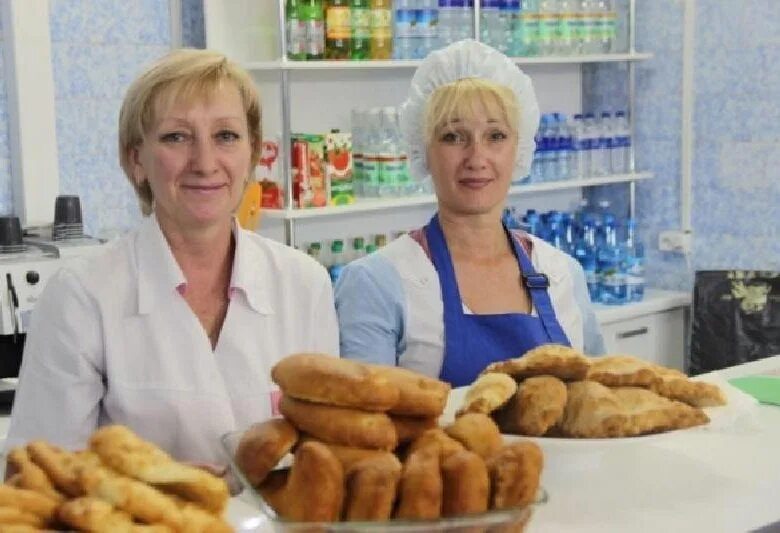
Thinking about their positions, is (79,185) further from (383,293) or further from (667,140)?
(667,140)

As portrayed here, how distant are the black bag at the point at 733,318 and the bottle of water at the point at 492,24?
1.02m

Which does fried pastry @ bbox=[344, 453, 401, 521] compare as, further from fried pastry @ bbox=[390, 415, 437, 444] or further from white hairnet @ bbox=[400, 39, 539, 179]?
white hairnet @ bbox=[400, 39, 539, 179]

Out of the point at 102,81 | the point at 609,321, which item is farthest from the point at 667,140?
the point at 102,81

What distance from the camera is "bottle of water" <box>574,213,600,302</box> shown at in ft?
14.3

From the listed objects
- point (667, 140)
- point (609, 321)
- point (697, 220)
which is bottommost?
point (609, 321)

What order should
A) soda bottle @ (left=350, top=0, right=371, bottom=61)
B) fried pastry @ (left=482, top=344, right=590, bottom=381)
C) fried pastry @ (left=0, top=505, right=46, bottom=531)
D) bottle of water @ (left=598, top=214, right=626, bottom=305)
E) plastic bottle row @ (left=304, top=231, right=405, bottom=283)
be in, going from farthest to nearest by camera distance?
bottle of water @ (left=598, top=214, right=626, bottom=305), plastic bottle row @ (left=304, top=231, right=405, bottom=283), soda bottle @ (left=350, top=0, right=371, bottom=61), fried pastry @ (left=482, top=344, right=590, bottom=381), fried pastry @ (left=0, top=505, right=46, bottom=531)

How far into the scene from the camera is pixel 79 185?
3332mm

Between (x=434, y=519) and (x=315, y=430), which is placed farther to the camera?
(x=315, y=430)

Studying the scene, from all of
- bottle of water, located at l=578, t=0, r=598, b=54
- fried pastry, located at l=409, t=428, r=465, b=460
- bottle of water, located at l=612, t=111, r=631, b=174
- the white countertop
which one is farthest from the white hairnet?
bottle of water, located at l=612, t=111, r=631, b=174

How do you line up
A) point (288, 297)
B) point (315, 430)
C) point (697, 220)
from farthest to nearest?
point (697, 220) → point (288, 297) → point (315, 430)

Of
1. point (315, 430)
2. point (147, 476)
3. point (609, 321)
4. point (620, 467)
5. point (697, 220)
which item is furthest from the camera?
point (697, 220)

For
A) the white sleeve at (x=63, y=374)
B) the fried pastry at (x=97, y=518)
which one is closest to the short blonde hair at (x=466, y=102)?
the white sleeve at (x=63, y=374)

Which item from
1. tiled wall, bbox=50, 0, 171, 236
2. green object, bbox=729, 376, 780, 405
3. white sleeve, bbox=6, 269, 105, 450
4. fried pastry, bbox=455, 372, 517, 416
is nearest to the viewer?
fried pastry, bbox=455, 372, 517, 416

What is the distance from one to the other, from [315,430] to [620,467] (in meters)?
0.55
